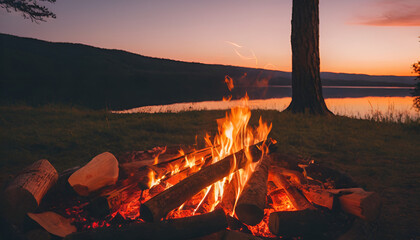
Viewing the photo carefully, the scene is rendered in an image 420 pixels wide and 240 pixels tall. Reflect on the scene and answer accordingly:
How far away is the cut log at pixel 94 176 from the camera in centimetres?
294

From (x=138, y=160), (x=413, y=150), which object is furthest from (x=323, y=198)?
(x=413, y=150)

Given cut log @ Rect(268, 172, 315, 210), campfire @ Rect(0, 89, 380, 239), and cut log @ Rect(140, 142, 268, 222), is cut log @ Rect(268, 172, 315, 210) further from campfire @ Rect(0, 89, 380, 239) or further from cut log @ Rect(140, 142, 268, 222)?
cut log @ Rect(140, 142, 268, 222)

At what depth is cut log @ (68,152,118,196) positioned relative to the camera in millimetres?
2938

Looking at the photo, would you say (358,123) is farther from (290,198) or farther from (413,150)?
(290,198)

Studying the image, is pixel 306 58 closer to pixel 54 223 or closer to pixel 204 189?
pixel 204 189

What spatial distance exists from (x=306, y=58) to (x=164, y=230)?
8572 mm

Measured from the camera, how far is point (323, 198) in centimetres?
286

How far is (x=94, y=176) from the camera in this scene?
9.90ft

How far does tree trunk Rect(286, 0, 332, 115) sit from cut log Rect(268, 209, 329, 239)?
7.55 m

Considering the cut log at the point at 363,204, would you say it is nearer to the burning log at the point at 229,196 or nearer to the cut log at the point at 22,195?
the burning log at the point at 229,196

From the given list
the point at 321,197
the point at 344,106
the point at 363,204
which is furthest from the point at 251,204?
the point at 344,106

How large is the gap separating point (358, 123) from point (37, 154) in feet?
27.8

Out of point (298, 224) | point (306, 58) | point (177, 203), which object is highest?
point (306, 58)

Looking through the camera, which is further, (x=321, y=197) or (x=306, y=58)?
(x=306, y=58)
